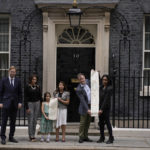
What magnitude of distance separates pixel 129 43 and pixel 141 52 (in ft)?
1.74

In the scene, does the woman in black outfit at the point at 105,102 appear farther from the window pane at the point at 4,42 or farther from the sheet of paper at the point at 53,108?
the window pane at the point at 4,42

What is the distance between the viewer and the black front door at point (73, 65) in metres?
13.4

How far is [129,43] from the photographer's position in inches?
520

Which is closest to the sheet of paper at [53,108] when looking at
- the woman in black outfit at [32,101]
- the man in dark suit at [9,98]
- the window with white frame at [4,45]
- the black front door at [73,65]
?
the woman in black outfit at [32,101]

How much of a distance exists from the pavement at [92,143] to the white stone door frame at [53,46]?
1834mm

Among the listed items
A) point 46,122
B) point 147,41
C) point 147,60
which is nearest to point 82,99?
point 46,122

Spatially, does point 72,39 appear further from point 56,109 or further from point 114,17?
point 56,109

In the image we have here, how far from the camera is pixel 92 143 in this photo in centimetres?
1053

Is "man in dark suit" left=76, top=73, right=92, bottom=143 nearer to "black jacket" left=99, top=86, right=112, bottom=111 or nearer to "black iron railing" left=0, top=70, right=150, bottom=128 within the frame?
"black jacket" left=99, top=86, right=112, bottom=111

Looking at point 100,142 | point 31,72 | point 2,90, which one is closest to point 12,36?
point 31,72

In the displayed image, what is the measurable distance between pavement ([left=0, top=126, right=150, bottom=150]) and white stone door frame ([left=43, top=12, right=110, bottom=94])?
6.02 feet

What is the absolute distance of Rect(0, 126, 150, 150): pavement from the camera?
389 inches

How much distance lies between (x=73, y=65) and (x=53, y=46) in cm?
86

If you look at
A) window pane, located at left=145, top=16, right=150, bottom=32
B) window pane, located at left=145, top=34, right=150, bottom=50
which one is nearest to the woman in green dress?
window pane, located at left=145, top=34, right=150, bottom=50
